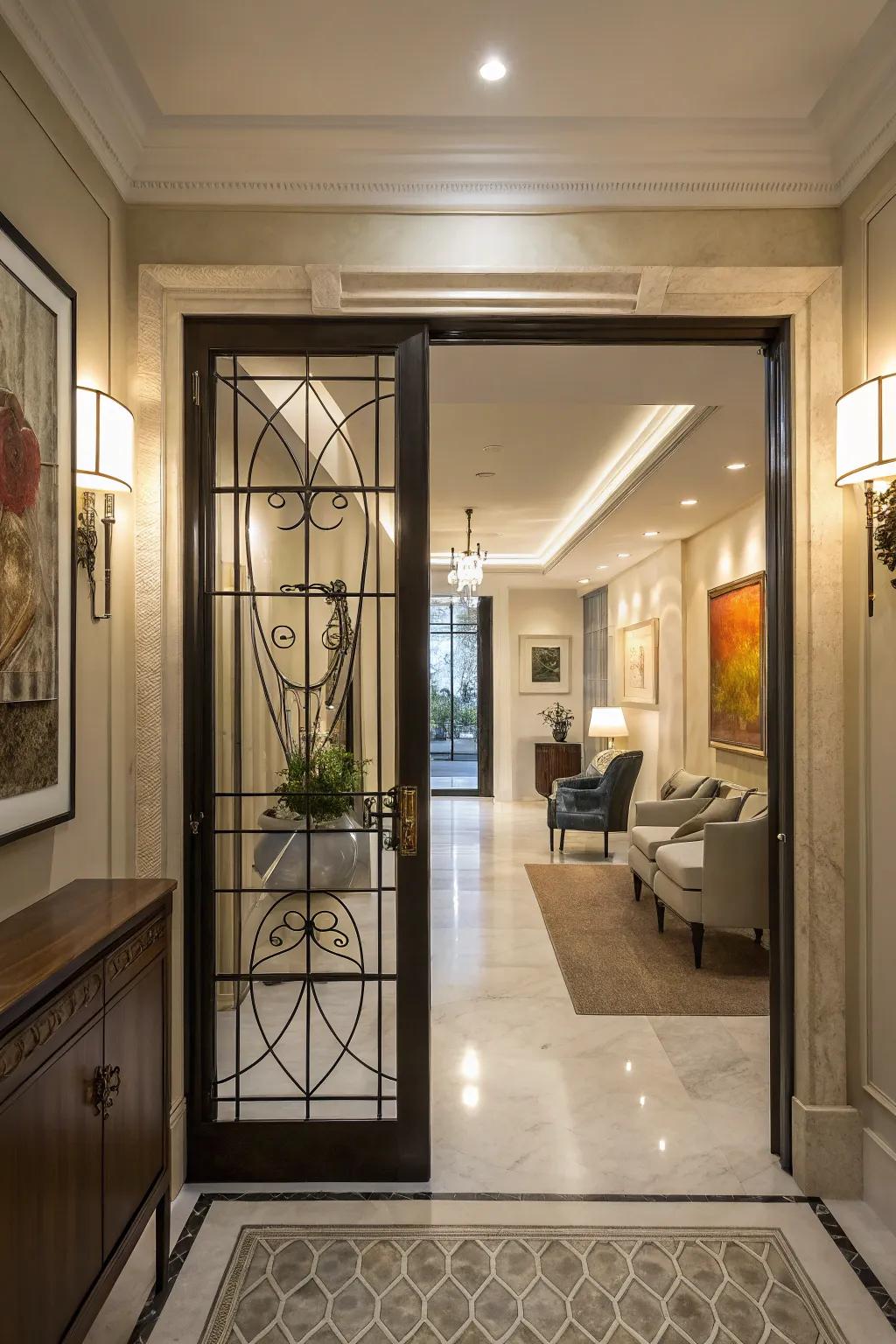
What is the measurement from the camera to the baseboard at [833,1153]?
7.44 ft

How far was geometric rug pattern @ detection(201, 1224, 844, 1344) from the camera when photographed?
71.1 inches

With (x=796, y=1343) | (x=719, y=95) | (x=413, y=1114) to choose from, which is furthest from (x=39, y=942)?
(x=719, y=95)

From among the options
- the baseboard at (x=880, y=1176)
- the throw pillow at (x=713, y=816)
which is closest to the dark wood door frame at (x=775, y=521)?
the baseboard at (x=880, y=1176)

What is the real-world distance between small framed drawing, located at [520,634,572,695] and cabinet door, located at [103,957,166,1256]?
876cm

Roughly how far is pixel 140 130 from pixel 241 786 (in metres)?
1.79

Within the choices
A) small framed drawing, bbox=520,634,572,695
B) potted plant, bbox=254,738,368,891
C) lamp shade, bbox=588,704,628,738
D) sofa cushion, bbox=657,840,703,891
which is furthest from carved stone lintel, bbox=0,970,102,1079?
small framed drawing, bbox=520,634,572,695

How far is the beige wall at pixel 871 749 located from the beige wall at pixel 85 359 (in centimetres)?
198

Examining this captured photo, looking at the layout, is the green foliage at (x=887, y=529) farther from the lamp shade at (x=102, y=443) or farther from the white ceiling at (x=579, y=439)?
the lamp shade at (x=102, y=443)

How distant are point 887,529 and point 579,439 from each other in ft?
9.63

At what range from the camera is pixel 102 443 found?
1.99 metres

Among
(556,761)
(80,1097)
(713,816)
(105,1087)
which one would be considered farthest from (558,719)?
(80,1097)

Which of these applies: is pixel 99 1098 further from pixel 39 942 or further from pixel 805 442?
pixel 805 442

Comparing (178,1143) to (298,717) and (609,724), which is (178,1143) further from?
(609,724)

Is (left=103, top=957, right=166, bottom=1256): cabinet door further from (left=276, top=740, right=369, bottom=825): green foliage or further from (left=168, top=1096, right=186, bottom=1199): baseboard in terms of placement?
(left=276, top=740, right=369, bottom=825): green foliage
